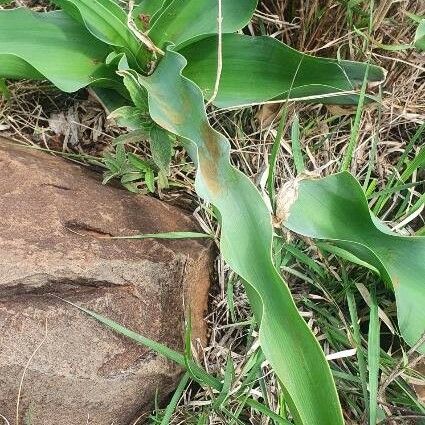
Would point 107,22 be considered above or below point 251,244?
above

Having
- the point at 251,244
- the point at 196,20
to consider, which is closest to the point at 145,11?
the point at 196,20

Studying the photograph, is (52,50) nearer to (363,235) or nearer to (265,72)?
(265,72)

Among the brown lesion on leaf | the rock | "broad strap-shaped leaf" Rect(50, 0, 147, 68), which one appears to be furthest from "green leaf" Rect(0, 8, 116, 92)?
the brown lesion on leaf

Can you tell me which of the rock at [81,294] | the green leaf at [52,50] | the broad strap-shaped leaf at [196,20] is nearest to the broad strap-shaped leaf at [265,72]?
the broad strap-shaped leaf at [196,20]

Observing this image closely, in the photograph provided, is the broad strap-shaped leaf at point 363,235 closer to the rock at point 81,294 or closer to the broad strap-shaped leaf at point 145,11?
the rock at point 81,294

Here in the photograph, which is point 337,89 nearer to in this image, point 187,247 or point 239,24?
point 239,24

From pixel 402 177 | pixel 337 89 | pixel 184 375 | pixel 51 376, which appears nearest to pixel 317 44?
pixel 337 89

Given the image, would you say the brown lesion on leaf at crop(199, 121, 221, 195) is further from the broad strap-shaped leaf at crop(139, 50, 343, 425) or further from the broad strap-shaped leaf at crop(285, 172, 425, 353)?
the broad strap-shaped leaf at crop(285, 172, 425, 353)
